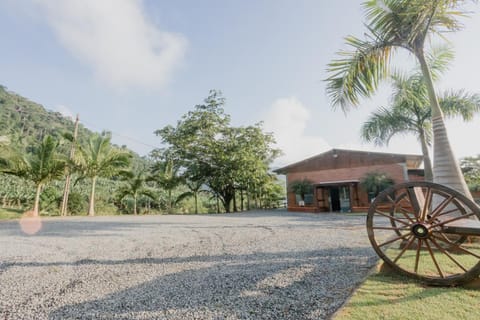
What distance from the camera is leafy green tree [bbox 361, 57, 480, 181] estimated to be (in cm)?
644

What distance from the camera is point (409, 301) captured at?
216 cm

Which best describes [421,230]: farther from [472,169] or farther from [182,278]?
[472,169]

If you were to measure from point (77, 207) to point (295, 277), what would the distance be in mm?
18098

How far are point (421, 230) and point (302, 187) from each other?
1488 centimetres

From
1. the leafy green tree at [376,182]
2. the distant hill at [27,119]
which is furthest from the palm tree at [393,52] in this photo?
the distant hill at [27,119]

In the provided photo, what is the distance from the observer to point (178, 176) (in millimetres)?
18062

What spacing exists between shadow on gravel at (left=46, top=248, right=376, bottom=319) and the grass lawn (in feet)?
0.65

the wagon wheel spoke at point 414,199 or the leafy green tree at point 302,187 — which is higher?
the leafy green tree at point 302,187

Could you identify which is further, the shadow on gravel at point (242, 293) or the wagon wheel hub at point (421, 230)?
the wagon wheel hub at point (421, 230)

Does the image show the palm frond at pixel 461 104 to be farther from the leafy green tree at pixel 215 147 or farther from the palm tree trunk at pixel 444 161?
the leafy green tree at pixel 215 147

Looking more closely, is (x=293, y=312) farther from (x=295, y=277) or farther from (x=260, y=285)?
(x=295, y=277)

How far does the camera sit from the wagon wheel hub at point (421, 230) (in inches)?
103

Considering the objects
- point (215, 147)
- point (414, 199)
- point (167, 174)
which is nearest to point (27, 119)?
point (167, 174)

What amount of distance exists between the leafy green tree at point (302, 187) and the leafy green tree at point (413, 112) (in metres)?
7.93
